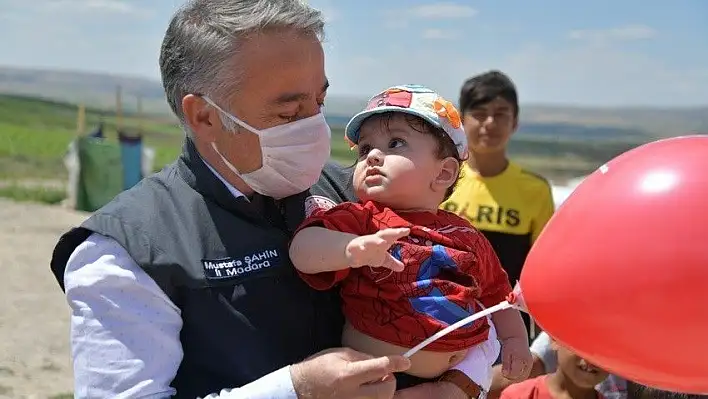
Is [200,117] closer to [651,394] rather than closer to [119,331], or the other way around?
[119,331]

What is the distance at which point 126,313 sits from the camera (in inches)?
68.7

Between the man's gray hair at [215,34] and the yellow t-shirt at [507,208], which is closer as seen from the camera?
the man's gray hair at [215,34]

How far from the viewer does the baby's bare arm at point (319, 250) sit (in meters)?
1.85

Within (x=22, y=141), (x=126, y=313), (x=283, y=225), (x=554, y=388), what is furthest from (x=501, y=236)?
(x=22, y=141)

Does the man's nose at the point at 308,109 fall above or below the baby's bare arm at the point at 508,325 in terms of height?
above

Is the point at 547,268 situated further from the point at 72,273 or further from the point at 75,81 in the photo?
the point at 75,81

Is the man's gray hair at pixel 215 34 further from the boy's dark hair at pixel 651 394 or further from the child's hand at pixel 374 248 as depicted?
the boy's dark hair at pixel 651 394

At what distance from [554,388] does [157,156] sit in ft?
50.4

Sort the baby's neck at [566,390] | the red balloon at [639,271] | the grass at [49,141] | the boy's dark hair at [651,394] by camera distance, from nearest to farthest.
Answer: the red balloon at [639,271] → the boy's dark hair at [651,394] → the baby's neck at [566,390] → the grass at [49,141]

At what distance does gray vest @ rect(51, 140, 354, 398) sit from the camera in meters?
1.80

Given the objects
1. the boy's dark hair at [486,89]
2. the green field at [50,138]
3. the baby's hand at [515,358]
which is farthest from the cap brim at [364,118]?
the green field at [50,138]

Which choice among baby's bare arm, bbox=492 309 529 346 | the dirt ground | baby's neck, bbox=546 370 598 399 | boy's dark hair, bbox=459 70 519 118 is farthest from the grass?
baby's bare arm, bbox=492 309 529 346

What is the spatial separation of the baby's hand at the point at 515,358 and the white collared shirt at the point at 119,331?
0.74 m

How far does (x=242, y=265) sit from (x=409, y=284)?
38 centimetres
